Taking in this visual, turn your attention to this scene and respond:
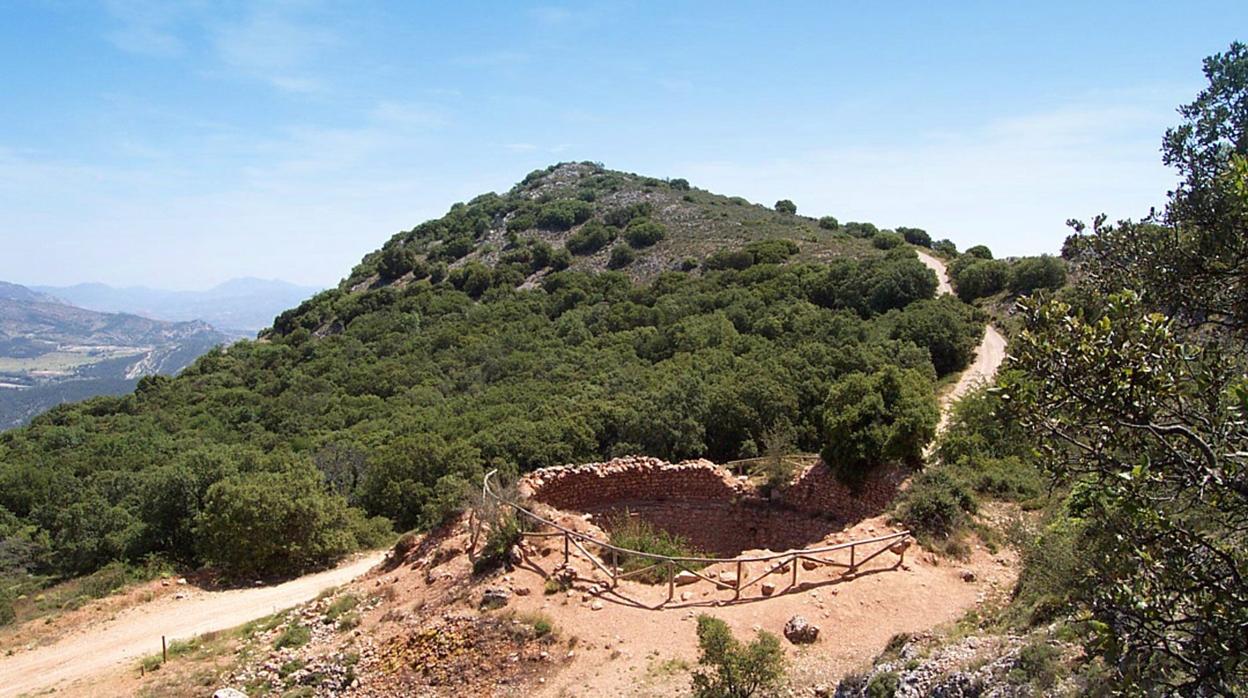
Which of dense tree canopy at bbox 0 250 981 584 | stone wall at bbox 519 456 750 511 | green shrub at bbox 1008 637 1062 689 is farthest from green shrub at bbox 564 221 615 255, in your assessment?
green shrub at bbox 1008 637 1062 689

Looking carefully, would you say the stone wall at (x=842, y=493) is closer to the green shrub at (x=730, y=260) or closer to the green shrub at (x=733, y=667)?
the green shrub at (x=733, y=667)

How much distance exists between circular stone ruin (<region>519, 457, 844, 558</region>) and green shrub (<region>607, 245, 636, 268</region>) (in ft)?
151

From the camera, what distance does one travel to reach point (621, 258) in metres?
65.9

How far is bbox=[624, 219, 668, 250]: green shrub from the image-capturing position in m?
69.9

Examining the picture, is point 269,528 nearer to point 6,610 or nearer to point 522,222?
point 6,610

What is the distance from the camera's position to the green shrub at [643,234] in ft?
229

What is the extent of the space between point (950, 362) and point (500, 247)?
48.1m

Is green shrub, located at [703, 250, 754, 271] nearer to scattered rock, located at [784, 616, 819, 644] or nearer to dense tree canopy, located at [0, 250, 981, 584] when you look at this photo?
dense tree canopy, located at [0, 250, 981, 584]

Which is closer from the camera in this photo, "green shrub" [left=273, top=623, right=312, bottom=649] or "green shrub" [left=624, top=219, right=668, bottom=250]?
"green shrub" [left=273, top=623, right=312, bottom=649]

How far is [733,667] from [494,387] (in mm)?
32493

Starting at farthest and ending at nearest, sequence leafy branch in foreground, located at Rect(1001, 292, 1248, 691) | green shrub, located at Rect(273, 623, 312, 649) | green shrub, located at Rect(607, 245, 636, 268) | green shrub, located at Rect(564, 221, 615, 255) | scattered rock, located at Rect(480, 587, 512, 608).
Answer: green shrub, located at Rect(564, 221, 615, 255)
green shrub, located at Rect(607, 245, 636, 268)
green shrub, located at Rect(273, 623, 312, 649)
scattered rock, located at Rect(480, 587, 512, 608)
leafy branch in foreground, located at Rect(1001, 292, 1248, 691)

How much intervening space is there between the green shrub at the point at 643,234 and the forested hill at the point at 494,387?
21 cm

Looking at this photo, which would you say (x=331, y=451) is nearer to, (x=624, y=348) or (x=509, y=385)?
(x=509, y=385)

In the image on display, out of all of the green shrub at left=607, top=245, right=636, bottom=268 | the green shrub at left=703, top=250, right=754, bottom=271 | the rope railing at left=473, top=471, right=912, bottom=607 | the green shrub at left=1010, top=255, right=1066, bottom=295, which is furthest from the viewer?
the green shrub at left=607, top=245, right=636, bottom=268
